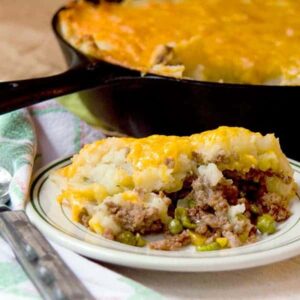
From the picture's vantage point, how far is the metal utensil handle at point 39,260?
3.60 ft

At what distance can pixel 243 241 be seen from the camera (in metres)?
1.33

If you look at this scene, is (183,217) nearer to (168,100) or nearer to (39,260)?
(39,260)

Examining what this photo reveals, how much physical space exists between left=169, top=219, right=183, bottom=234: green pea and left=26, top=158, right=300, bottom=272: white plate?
0.04 m

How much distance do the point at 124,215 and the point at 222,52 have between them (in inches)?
31.2

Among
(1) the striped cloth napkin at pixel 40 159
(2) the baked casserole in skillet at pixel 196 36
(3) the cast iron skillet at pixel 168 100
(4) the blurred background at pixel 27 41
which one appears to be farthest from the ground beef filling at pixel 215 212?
(4) the blurred background at pixel 27 41

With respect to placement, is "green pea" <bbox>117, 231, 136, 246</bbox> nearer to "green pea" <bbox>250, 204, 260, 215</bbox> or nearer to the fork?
the fork

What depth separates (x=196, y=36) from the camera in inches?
82.7

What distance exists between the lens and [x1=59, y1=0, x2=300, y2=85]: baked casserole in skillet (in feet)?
6.49

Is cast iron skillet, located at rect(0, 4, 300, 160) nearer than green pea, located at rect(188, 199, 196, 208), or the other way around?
green pea, located at rect(188, 199, 196, 208)

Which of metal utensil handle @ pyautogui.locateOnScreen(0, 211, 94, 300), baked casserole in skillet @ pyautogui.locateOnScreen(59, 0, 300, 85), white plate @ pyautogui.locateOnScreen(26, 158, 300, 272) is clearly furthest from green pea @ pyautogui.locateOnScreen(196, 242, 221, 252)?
baked casserole in skillet @ pyautogui.locateOnScreen(59, 0, 300, 85)

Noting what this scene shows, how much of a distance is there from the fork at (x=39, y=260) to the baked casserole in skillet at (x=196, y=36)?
626 millimetres

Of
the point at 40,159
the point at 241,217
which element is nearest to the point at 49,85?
the point at 40,159

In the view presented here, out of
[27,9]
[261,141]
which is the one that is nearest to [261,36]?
[261,141]

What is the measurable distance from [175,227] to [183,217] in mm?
29
